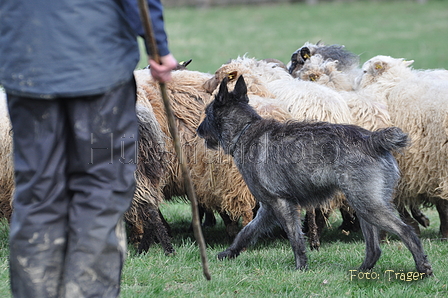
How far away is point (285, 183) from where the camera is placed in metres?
4.35

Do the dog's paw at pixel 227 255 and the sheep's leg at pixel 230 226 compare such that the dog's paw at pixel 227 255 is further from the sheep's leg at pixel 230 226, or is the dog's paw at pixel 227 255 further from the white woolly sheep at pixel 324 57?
the white woolly sheep at pixel 324 57

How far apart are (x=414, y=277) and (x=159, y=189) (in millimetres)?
2146

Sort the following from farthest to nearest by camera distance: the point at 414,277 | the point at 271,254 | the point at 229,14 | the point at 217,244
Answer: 1. the point at 229,14
2. the point at 217,244
3. the point at 271,254
4. the point at 414,277

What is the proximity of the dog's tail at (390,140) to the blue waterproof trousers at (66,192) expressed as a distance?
2089 mm

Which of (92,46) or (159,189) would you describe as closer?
(92,46)

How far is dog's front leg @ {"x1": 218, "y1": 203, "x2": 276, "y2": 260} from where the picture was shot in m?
4.59

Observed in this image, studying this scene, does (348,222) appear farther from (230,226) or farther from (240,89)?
(240,89)

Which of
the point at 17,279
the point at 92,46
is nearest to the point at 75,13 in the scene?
the point at 92,46

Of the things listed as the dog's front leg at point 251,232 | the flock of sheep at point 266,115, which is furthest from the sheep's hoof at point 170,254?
the dog's front leg at point 251,232

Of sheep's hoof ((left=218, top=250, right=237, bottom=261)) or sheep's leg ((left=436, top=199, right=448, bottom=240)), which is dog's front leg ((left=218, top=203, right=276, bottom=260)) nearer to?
sheep's hoof ((left=218, top=250, right=237, bottom=261))

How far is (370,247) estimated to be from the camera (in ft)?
14.3

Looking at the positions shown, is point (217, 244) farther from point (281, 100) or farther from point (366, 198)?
point (366, 198)

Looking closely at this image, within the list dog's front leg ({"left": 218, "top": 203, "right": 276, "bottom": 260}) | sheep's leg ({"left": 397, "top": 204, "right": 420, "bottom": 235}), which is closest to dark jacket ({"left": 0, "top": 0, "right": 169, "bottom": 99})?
dog's front leg ({"left": 218, "top": 203, "right": 276, "bottom": 260})

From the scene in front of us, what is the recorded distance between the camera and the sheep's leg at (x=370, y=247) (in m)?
4.32
